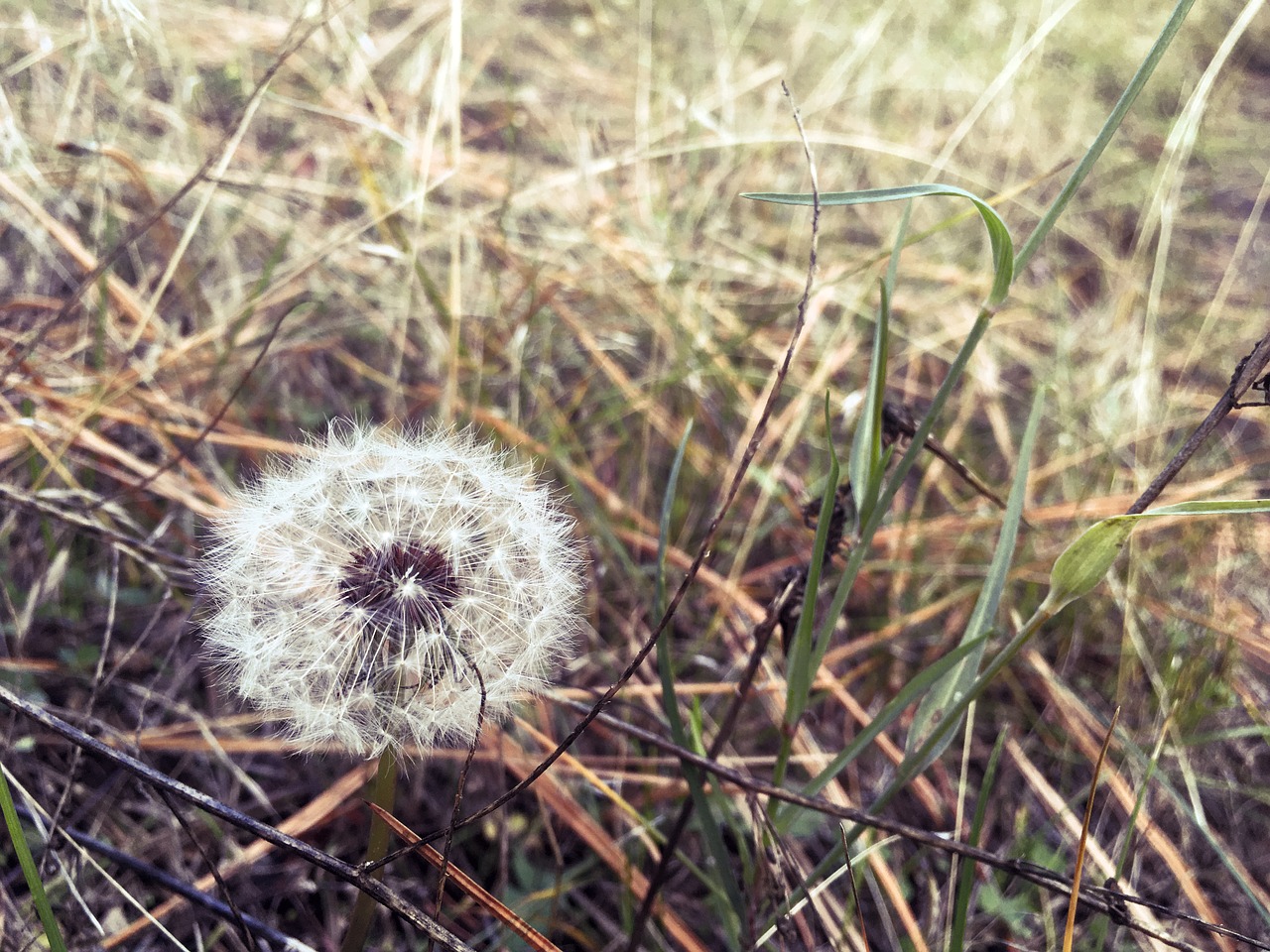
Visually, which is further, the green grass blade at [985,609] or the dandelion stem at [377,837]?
the green grass blade at [985,609]

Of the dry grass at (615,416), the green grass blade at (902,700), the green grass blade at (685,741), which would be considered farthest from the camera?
the dry grass at (615,416)

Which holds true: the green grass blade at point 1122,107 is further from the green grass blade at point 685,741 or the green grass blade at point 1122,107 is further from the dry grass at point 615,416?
the green grass blade at point 685,741

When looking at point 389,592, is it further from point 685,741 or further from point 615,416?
point 615,416

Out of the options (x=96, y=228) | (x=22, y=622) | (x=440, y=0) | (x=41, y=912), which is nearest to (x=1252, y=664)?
(x=41, y=912)

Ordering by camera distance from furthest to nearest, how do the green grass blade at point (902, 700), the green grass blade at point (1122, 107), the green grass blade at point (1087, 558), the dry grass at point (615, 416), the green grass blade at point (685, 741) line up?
the dry grass at point (615, 416) → the green grass blade at point (685, 741) → the green grass blade at point (902, 700) → the green grass blade at point (1087, 558) → the green grass blade at point (1122, 107)

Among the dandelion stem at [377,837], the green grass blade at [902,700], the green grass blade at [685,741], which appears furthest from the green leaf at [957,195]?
the dandelion stem at [377,837]

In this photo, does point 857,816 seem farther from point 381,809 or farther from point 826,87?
point 826,87
